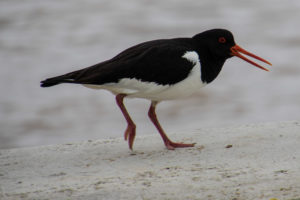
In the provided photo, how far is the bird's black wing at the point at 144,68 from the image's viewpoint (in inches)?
223

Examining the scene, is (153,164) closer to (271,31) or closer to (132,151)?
(132,151)

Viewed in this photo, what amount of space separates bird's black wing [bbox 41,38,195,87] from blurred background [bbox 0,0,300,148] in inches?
46.9

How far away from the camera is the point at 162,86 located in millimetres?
5734

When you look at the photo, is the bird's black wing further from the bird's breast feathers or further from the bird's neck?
the bird's neck

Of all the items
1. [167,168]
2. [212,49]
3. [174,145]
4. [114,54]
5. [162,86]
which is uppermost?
[114,54]

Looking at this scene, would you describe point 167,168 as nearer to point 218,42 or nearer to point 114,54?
point 218,42

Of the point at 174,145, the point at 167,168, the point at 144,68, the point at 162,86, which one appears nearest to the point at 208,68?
the point at 162,86

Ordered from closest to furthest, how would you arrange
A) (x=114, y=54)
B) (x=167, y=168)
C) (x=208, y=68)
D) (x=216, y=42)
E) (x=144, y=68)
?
(x=167, y=168) < (x=144, y=68) < (x=208, y=68) < (x=216, y=42) < (x=114, y=54)

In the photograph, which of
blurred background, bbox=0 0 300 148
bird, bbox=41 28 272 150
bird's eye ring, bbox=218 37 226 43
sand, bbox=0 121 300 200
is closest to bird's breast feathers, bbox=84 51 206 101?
bird, bbox=41 28 272 150

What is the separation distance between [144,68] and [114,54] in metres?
6.83

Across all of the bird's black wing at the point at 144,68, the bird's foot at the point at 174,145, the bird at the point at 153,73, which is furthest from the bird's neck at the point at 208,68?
the bird's foot at the point at 174,145

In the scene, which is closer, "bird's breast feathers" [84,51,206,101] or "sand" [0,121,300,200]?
"sand" [0,121,300,200]

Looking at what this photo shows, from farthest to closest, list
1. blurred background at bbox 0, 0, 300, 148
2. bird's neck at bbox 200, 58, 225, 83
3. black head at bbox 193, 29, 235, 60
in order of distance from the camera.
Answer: blurred background at bbox 0, 0, 300, 148
black head at bbox 193, 29, 235, 60
bird's neck at bbox 200, 58, 225, 83

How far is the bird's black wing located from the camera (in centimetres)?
567
